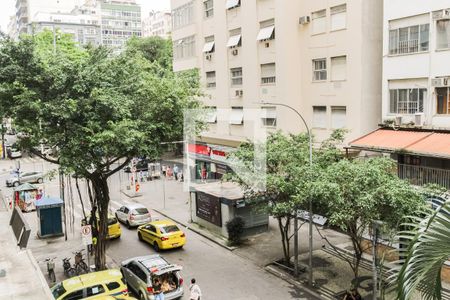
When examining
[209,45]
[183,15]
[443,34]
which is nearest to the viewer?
[443,34]

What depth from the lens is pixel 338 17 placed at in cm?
2473

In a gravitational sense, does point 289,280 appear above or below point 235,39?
below

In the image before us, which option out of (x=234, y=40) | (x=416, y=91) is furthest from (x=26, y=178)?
(x=416, y=91)

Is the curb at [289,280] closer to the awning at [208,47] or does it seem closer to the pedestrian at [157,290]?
the pedestrian at [157,290]

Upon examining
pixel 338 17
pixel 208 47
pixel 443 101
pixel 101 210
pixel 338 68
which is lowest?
pixel 101 210

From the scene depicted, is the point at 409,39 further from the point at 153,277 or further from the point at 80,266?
the point at 80,266

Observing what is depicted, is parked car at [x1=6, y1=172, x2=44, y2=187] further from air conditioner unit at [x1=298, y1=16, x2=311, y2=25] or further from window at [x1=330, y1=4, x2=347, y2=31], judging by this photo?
window at [x1=330, y1=4, x2=347, y2=31]

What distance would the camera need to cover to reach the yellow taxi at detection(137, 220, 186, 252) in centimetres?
2141

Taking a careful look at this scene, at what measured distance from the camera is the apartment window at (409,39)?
66.3 feet

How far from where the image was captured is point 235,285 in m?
17.5

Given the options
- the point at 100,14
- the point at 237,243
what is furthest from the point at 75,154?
the point at 100,14

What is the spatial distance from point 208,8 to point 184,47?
467cm

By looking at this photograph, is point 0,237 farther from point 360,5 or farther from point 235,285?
point 360,5

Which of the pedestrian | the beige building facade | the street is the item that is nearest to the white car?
the street
